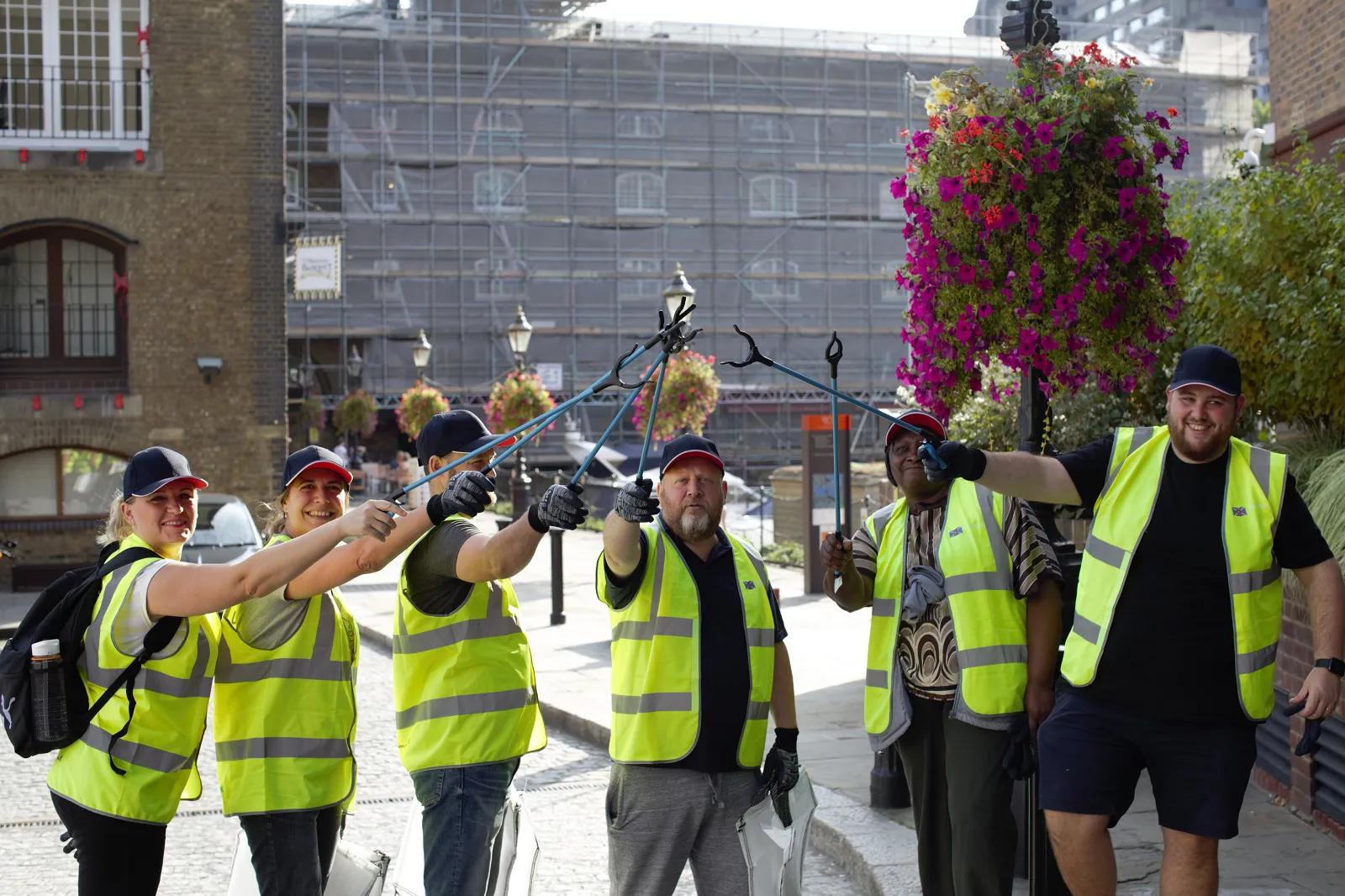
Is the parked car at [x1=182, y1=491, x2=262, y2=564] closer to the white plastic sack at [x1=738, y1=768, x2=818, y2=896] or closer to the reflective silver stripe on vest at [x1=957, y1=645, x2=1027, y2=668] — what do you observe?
the white plastic sack at [x1=738, y1=768, x2=818, y2=896]

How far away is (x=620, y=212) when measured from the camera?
42.8 m

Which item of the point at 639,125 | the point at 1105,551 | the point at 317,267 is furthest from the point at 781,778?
the point at 639,125

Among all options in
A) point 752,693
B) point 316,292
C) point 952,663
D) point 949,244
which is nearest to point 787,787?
point 752,693

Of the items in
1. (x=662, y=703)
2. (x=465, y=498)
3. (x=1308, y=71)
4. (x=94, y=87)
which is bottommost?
(x=662, y=703)

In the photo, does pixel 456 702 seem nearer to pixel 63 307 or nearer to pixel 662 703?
pixel 662 703

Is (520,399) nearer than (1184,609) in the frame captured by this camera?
No

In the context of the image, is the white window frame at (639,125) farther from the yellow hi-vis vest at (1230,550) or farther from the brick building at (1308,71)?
the yellow hi-vis vest at (1230,550)

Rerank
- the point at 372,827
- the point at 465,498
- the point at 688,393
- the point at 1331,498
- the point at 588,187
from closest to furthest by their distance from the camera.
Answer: the point at 465,498 < the point at 1331,498 < the point at 372,827 < the point at 688,393 < the point at 588,187

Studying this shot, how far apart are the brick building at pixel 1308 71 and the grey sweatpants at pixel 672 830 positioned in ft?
22.9

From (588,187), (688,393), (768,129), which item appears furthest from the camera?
(768,129)

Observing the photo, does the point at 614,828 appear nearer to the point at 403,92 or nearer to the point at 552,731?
the point at 552,731

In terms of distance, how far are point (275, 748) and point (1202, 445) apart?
299 centimetres

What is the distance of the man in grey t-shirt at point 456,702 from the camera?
14.6 feet

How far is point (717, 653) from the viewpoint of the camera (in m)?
4.63
